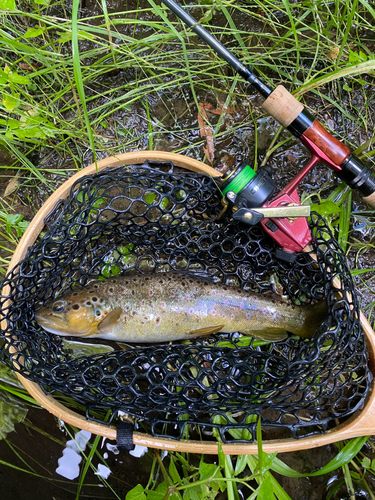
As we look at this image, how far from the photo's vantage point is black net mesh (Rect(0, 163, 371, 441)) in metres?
1.96

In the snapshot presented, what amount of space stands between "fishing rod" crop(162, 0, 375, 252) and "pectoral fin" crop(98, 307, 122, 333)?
932 millimetres

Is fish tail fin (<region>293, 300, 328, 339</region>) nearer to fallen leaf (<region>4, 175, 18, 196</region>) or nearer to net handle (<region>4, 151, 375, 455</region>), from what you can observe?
net handle (<region>4, 151, 375, 455</region>)

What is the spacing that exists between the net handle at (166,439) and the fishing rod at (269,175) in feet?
1.09

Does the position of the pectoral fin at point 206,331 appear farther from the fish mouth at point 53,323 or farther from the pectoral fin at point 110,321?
the fish mouth at point 53,323

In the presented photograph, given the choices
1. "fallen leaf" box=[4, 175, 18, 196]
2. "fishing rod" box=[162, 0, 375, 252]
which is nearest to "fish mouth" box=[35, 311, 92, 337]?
"fallen leaf" box=[4, 175, 18, 196]

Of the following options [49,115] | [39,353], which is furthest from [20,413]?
[49,115]

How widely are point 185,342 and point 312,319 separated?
0.83 m

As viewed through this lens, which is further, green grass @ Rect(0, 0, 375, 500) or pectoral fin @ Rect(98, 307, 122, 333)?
green grass @ Rect(0, 0, 375, 500)

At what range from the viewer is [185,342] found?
2.35m

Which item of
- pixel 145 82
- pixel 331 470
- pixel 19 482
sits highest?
pixel 145 82

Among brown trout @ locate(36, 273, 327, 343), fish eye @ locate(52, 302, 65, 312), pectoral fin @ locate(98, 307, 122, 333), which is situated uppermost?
brown trout @ locate(36, 273, 327, 343)

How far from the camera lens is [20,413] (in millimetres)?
2436

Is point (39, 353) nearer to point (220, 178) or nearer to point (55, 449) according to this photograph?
point (55, 449)

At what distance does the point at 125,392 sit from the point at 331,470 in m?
1.48
